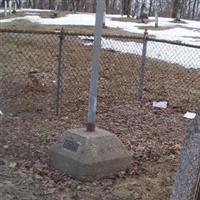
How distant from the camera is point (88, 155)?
207 inches

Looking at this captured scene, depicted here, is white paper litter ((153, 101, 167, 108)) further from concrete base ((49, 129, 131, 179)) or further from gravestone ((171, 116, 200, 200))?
gravestone ((171, 116, 200, 200))

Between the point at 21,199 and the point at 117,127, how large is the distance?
2587mm

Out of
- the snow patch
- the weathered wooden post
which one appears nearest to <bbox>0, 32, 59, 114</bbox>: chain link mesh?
the snow patch

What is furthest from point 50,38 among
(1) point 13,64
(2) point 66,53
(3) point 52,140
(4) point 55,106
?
(3) point 52,140

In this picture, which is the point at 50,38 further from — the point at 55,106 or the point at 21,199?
the point at 21,199

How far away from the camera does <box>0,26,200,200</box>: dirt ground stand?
201 inches

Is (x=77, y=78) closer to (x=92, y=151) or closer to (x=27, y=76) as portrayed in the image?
(x=27, y=76)

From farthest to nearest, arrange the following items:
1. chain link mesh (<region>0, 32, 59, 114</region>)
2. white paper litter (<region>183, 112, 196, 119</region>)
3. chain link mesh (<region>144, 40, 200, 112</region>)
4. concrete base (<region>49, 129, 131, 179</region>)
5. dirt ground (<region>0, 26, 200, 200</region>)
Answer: chain link mesh (<region>144, 40, 200, 112</region>)
white paper litter (<region>183, 112, 196, 119</region>)
chain link mesh (<region>0, 32, 59, 114</region>)
concrete base (<region>49, 129, 131, 179</region>)
dirt ground (<region>0, 26, 200, 200</region>)

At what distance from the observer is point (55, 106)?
780 centimetres

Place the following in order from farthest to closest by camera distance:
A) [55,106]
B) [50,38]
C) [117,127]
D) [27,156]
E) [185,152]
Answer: [50,38] → [55,106] → [117,127] → [27,156] → [185,152]

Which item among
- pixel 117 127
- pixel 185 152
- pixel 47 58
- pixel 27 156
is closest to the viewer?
pixel 185 152

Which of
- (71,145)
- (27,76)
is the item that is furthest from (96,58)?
(27,76)

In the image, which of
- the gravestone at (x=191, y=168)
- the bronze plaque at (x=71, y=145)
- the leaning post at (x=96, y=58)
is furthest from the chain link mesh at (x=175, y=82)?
the gravestone at (x=191, y=168)

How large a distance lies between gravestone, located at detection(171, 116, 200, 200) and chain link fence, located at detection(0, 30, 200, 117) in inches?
148
